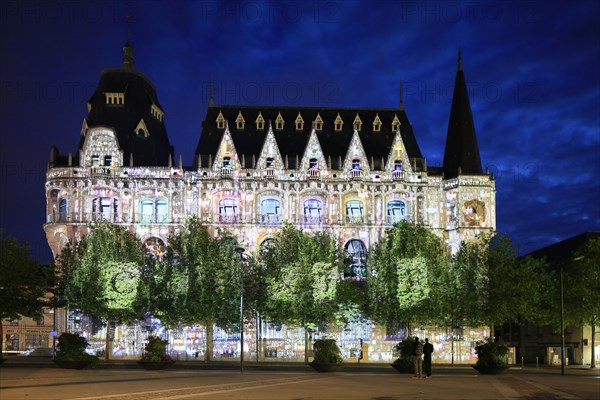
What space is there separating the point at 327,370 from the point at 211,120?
54830mm

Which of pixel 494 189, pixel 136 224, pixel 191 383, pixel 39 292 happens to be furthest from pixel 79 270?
pixel 494 189

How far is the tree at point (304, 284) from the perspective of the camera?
82812 millimetres

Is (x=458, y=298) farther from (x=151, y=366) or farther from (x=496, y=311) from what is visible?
(x=151, y=366)

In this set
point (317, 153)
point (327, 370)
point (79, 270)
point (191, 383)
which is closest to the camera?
point (191, 383)

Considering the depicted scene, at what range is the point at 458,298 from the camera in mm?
85438

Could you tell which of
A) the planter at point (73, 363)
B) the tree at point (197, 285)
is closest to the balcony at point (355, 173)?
the tree at point (197, 285)

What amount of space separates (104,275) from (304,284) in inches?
857

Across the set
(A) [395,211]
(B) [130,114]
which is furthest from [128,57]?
(A) [395,211]

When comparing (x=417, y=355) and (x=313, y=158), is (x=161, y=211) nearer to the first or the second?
(x=313, y=158)

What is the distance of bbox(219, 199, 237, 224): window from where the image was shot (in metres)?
95.7

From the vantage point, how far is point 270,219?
96.2 m

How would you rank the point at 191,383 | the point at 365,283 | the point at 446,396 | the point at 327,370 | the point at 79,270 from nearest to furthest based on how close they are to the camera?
the point at 446,396 → the point at 191,383 → the point at 327,370 → the point at 79,270 → the point at 365,283

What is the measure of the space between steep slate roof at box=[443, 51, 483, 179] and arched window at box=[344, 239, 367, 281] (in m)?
16.0

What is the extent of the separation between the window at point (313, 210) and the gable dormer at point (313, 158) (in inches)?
132
